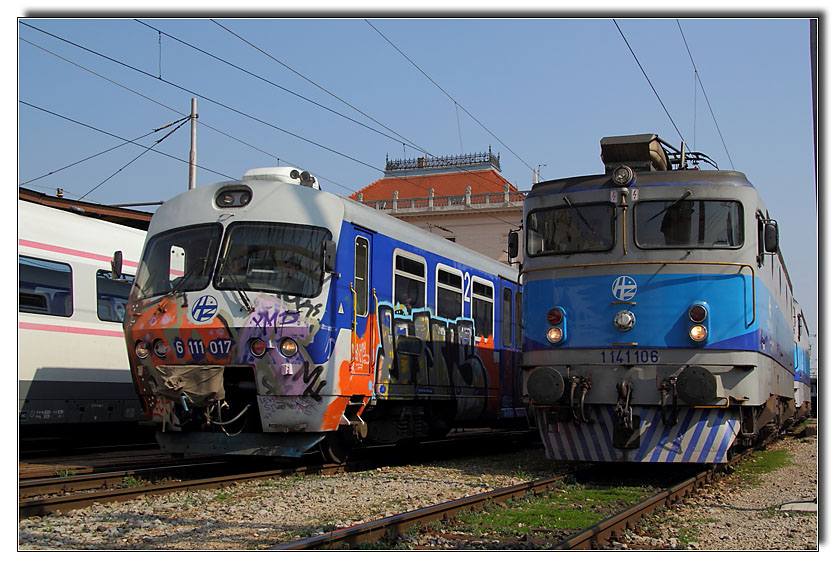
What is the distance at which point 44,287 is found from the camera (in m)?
12.9

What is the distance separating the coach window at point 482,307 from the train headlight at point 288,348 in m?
5.24

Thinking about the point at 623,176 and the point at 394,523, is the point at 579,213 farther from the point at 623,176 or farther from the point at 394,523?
the point at 394,523

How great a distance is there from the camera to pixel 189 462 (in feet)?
39.9

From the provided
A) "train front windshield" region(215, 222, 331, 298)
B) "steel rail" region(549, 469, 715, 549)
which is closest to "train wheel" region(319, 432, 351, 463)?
"train front windshield" region(215, 222, 331, 298)

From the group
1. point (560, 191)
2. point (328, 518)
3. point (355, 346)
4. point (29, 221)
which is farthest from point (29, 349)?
point (560, 191)

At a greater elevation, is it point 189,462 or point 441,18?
point 441,18

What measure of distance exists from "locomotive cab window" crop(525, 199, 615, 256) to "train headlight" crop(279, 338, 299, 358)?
10.5 ft

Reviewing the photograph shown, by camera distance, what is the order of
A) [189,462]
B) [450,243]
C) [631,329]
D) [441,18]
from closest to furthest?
1. [441,18]
2. [631,329]
3. [189,462]
4. [450,243]

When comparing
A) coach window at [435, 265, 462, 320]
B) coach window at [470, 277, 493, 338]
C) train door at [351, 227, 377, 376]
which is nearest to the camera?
train door at [351, 227, 377, 376]

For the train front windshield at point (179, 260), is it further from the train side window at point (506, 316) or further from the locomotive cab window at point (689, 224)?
the train side window at point (506, 316)

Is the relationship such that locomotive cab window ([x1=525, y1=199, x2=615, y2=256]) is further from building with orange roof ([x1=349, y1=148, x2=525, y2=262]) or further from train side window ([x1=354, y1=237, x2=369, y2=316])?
building with orange roof ([x1=349, y1=148, x2=525, y2=262])

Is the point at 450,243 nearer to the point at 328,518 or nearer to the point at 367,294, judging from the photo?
the point at 367,294

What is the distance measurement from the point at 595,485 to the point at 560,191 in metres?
3.62

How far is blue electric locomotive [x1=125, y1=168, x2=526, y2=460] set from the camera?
10.1 meters
